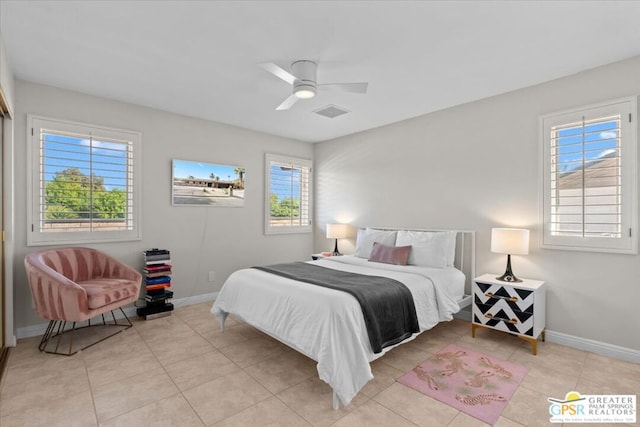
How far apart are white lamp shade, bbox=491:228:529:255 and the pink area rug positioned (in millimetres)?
1060

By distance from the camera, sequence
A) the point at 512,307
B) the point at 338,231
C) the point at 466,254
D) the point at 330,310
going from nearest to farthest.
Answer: the point at 330,310 → the point at 512,307 → the point at 466,254 → the point at 338,231

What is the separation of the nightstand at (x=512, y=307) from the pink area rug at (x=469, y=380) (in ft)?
1.34

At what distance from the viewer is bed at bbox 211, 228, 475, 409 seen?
86.6 inches

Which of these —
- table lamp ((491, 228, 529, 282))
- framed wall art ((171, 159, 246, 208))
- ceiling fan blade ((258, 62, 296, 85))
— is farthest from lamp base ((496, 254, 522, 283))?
framed wall art ((171, 159, 246, 208))

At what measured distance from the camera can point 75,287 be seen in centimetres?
283

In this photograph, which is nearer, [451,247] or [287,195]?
[451,247]

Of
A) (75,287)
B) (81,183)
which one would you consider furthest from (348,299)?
(81,183)

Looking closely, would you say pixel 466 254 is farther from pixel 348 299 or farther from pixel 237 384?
pixel 237 384

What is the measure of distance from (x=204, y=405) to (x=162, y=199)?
293 centimetres

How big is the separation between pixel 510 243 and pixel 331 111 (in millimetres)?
2645

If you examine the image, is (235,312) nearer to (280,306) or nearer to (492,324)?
(280,306)

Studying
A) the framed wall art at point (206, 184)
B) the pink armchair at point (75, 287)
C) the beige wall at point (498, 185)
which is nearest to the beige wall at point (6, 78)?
the pink armchair at point (75, 287)

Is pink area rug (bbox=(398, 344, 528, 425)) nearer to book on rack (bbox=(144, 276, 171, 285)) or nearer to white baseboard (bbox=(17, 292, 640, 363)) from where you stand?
white baseboard (bbox=(17, 292, 640, 363))

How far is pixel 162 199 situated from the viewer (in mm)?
4285
